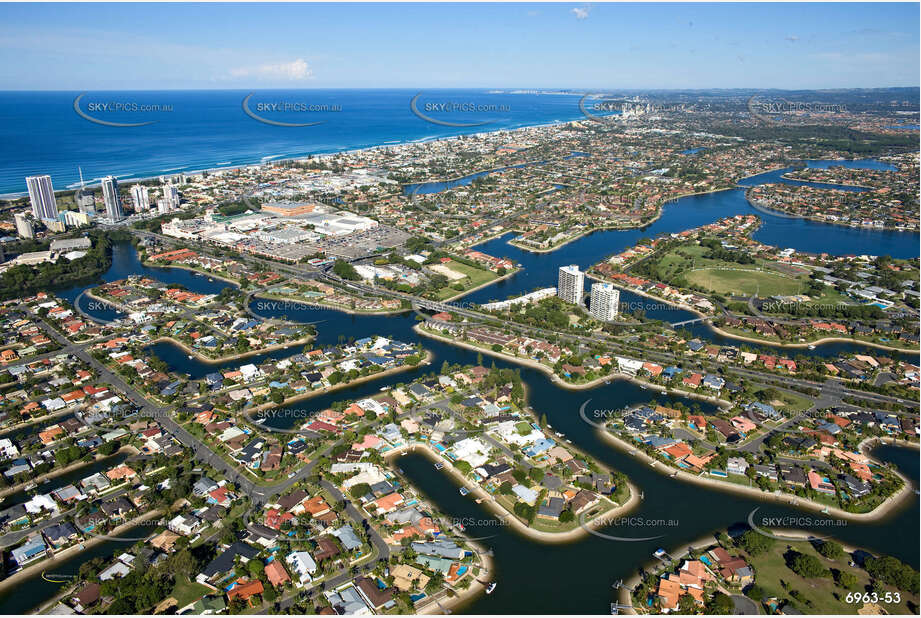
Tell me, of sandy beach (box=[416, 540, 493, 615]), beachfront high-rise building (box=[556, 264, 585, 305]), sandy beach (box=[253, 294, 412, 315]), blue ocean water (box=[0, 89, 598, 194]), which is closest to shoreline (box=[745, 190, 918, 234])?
beachfront high-rise building (box=[556, 264, 585, 305])

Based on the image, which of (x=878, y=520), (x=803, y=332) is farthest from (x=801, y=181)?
(x=878, y=520)

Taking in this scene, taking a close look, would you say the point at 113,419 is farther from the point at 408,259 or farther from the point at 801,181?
the point at 801,181

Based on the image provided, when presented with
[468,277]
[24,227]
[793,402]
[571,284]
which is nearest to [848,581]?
[793,402]

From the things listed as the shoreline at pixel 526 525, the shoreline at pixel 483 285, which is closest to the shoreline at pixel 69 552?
the shoreline at pixel 526 525

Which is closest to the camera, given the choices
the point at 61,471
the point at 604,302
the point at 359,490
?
the point at 359,490

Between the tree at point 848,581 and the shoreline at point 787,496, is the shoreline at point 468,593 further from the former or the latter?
the tree at point 848,581

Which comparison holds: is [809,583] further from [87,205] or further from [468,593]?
[87,205]
